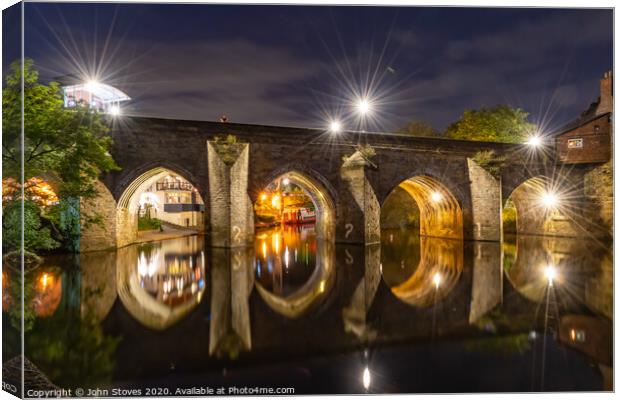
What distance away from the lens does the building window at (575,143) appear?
23.5m

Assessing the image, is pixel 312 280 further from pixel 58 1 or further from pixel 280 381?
pixel 58 1

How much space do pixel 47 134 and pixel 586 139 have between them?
86.8 feet

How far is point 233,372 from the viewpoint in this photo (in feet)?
19.1

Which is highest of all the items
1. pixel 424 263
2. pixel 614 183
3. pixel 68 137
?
pixel 68 137

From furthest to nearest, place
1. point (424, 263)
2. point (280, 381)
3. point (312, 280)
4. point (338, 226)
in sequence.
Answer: point (338, 226) → point (424, 263) → point (312, 280) → point (280, 381)

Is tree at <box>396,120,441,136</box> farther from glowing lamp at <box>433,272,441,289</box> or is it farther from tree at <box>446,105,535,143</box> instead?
glowing lamp at <box>433,272,441,289</box>

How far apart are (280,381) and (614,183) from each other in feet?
19.5

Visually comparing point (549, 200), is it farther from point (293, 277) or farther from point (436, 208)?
point (293, 277)

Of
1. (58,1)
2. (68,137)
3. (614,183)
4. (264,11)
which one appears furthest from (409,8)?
(68,137)

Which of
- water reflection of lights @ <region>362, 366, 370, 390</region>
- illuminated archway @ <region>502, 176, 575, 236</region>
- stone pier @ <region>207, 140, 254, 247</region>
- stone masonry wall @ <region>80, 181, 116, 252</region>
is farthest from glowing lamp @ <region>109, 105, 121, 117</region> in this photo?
illuminated archway @ <region>502, 176, 575, 236</region>

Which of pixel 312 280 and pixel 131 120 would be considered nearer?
pixel 312 280

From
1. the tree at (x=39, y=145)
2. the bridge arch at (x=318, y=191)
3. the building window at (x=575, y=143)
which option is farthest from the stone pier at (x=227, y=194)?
the building window at (x=575, y=143)

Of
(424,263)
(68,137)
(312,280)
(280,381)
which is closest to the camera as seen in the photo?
(280,381)

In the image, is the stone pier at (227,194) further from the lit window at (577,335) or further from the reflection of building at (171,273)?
the lit window at (577,335)
